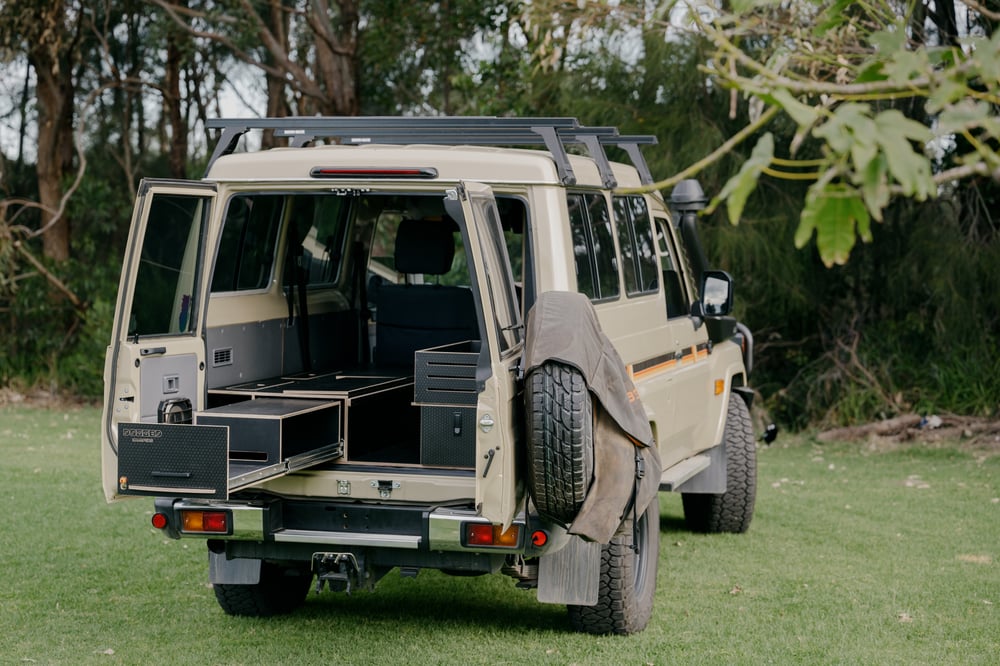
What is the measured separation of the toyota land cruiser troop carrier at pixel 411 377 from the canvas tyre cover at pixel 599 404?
0.4 inches

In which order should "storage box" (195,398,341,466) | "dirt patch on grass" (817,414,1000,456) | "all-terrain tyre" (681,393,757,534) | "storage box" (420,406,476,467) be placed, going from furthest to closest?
"dirt patch on grass" (817,414,1000,456) → "all-terrain tyre" (681,393,757,534) → "storage box" (420,406,476,467) → "storage box" (195,398,341,466)

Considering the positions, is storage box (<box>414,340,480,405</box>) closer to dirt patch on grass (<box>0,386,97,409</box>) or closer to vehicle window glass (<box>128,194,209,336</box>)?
vehicle window glass (<box>128,194,209,336</box>)

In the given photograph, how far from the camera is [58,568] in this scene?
23.4 feet

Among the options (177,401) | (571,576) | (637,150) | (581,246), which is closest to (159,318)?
(177,401)

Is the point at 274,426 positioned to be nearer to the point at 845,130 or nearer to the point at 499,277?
the point at 499,277

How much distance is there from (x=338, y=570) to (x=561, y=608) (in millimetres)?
1573

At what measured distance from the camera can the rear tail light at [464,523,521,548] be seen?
195 inches

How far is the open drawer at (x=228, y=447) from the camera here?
4680 mm

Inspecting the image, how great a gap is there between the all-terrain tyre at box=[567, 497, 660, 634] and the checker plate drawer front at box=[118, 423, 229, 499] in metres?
1.66

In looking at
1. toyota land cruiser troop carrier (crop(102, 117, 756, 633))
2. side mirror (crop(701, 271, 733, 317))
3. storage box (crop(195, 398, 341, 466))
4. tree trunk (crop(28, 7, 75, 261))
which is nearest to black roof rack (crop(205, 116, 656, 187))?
toyota land cruiser troop carrier (crop(102, 117, 756, 633))

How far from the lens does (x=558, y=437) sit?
15.7 ft

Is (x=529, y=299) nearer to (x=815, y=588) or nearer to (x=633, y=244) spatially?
(x=633, y=244)

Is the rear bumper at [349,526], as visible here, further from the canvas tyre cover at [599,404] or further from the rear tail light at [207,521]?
the canvas tyre cover at [599,404]

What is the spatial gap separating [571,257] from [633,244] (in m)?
1.31
